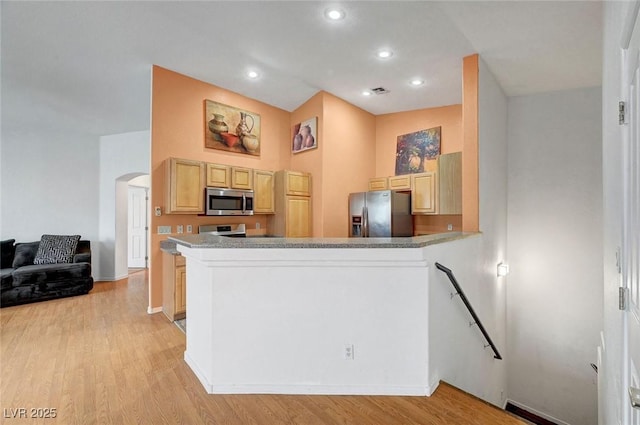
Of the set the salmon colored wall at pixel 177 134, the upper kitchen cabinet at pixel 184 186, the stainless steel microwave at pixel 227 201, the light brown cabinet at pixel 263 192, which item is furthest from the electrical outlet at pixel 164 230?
the light brown cabinet at pixel 263 192

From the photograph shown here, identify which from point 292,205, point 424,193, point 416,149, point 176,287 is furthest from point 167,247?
point 416,149

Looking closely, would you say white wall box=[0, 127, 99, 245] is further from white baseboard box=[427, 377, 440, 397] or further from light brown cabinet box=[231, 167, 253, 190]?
white baseboard box=[427, 377, 440, 397]

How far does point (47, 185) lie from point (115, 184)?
47.7 inches

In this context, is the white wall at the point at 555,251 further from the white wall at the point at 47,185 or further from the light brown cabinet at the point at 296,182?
the white wall at the point at 47,185

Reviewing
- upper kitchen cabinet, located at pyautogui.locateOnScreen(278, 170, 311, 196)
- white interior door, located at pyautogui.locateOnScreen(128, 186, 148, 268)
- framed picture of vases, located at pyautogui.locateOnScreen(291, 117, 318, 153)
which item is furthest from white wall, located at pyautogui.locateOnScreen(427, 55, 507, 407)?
white interior door, located at pyautogui.locateOnScreen(128, 186, 148, 268)

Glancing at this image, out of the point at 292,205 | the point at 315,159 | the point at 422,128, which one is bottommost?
the point at 292,205

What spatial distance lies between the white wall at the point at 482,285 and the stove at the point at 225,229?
11.1 feet

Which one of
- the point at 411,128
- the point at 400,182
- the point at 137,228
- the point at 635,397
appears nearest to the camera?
the point at 635,397

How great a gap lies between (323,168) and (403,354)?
361 centimetres

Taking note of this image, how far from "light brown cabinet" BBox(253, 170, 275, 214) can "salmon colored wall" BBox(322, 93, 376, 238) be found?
952mm

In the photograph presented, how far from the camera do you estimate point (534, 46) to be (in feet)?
12.1

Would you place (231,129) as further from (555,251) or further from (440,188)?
(555,251)

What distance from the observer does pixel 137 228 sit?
8055 millimetres

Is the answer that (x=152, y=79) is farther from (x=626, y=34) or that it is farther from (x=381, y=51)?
(x=626, y=34)
